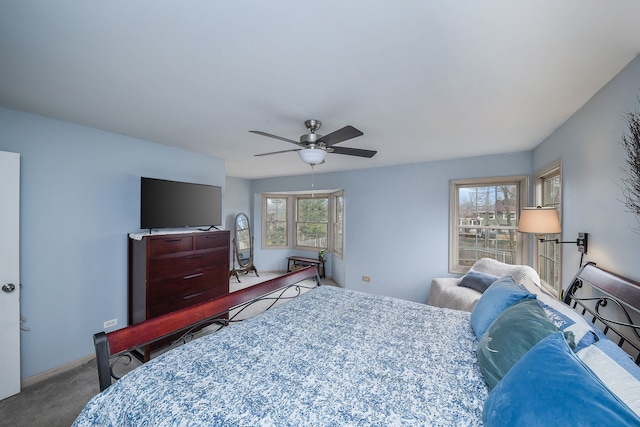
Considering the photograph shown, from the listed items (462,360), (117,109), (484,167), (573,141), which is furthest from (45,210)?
(484,167)

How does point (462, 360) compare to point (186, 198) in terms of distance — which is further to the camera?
point (186, 198)

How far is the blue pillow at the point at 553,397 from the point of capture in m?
0.64

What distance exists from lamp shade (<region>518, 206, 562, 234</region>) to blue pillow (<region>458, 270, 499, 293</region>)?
39.2 inches

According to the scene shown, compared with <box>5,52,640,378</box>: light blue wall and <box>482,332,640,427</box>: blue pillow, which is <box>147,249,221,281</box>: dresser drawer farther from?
<box>482,332,640,427</box>: blue pillow

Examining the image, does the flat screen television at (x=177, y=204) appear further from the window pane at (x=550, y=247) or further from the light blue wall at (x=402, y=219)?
the window pane at (x=550, y=247)

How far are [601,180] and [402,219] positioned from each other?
2.68m

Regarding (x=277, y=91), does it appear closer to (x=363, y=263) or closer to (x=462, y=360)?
(x=462, y=360)

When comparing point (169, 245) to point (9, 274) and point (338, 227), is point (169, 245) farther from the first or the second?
point (338, 227)

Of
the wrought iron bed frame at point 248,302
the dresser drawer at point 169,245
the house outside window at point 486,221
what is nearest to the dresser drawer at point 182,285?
the dresser drawer at point 169,245

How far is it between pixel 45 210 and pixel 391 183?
446cm

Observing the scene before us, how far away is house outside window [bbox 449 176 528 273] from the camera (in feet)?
12.2

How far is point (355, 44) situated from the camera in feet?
4.39

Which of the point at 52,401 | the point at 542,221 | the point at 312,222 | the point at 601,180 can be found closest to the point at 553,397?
the point at 601,180

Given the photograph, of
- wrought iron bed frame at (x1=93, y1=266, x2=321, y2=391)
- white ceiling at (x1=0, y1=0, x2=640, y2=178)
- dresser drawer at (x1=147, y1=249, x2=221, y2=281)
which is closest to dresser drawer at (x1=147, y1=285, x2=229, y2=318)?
dresser drawer at (x1=147, y1=249, x2=221, y2=281)
